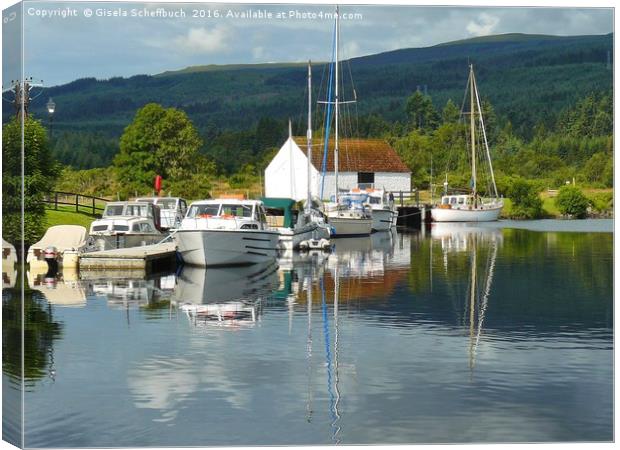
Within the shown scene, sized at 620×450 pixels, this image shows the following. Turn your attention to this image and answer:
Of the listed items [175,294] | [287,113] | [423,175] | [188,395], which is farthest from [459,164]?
[188,395]

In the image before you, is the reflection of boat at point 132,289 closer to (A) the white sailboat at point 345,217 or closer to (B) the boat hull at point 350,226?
(A) the white sailboat at point 345,217

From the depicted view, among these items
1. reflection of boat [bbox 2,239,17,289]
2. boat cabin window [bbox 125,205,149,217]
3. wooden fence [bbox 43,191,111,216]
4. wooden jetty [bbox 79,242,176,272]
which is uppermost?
wooden fence [bbox 43,191,111,216]

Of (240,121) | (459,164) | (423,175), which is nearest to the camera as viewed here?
(240,121)

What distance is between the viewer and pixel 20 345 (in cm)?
1380

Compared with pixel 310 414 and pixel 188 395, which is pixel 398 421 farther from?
pixel 188 395

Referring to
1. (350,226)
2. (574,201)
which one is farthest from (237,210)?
(350,226)

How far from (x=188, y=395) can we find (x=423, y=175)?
63.9 metres

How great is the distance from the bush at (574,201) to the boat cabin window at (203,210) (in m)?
11.3

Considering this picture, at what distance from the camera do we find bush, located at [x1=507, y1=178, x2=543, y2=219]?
136 ft

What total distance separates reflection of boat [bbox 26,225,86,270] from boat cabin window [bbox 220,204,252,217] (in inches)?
199

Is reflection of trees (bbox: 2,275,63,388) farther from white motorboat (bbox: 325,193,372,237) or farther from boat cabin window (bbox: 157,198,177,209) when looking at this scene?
white motorboat (bbox: 325,193,372,237)

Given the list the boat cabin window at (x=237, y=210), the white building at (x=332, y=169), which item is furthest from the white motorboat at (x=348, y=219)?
the boat cabin window at (x=237, y=210)

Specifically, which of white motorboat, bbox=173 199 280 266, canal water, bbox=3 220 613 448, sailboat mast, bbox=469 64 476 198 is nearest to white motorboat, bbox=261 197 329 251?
white motorboat, bbox=173 199 280 266

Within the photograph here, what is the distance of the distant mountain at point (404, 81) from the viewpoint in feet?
64.7
